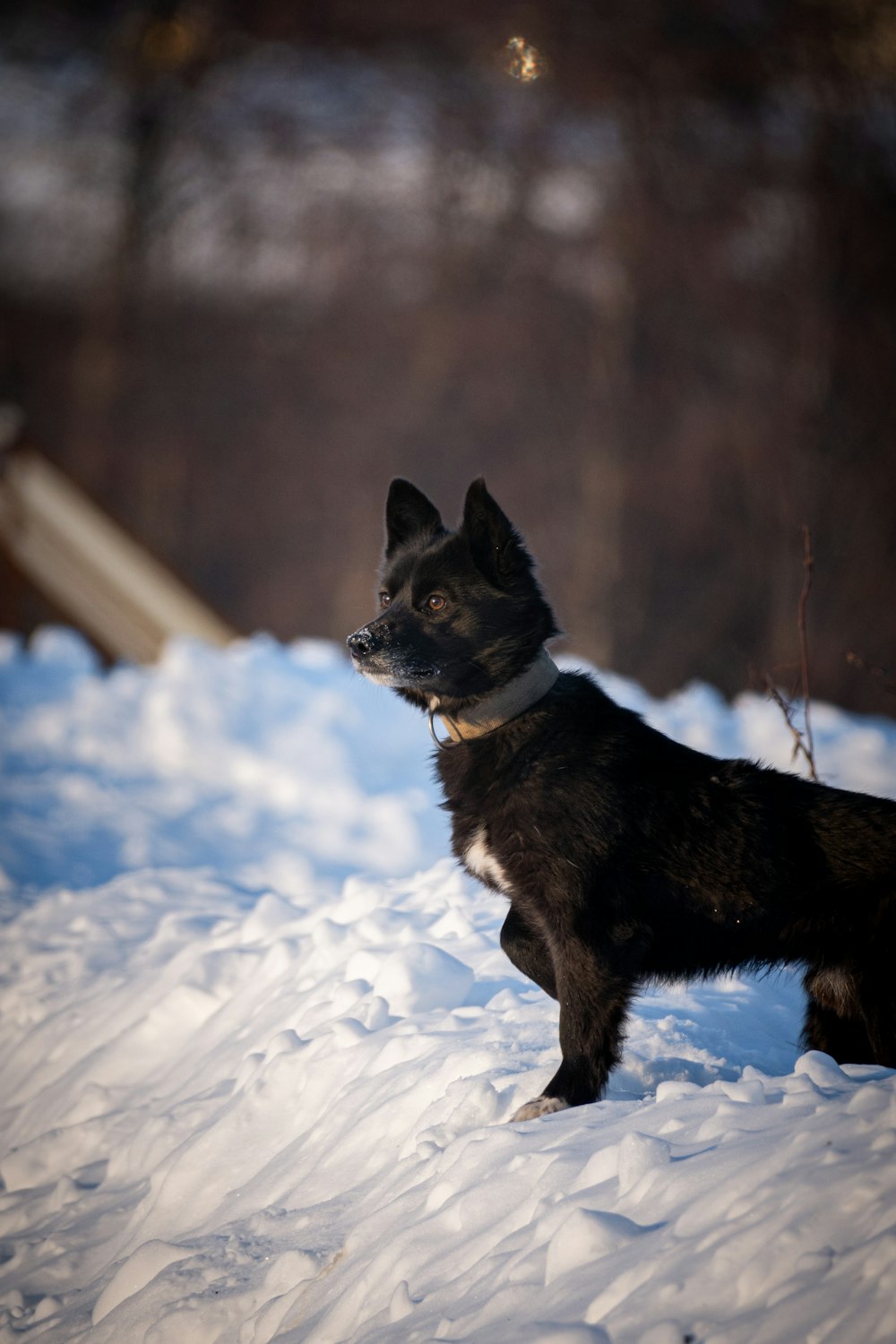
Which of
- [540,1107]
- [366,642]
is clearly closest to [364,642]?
[366,642]

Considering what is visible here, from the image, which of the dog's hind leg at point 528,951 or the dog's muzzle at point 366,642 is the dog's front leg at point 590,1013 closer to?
the dog's hind leg at point 528,951

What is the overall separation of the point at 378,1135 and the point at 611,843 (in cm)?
104

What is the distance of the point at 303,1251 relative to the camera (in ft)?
8.64

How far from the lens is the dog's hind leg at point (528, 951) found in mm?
3225

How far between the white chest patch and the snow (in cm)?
50

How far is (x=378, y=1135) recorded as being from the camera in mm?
3002

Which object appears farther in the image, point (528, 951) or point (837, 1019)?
point (528, 951)

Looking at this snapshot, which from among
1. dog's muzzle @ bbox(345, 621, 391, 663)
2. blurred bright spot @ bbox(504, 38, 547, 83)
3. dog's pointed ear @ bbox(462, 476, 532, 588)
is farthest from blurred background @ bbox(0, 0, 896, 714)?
dog's pointed ear @ bbox(462, 476, 532, 588)

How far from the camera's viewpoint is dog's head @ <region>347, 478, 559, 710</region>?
3344mm

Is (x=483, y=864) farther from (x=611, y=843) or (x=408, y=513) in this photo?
(x=408, y=513)

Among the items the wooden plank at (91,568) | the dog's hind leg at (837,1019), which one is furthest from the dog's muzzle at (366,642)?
the wooden plank at (91,568)

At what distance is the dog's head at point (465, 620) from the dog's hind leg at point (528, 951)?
27.4 inches

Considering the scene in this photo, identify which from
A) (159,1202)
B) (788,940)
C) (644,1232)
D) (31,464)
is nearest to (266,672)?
(31,464)

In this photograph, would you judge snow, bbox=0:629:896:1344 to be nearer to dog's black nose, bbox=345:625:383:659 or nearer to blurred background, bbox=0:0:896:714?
dog's black nose, bbox=345:625:383:659
